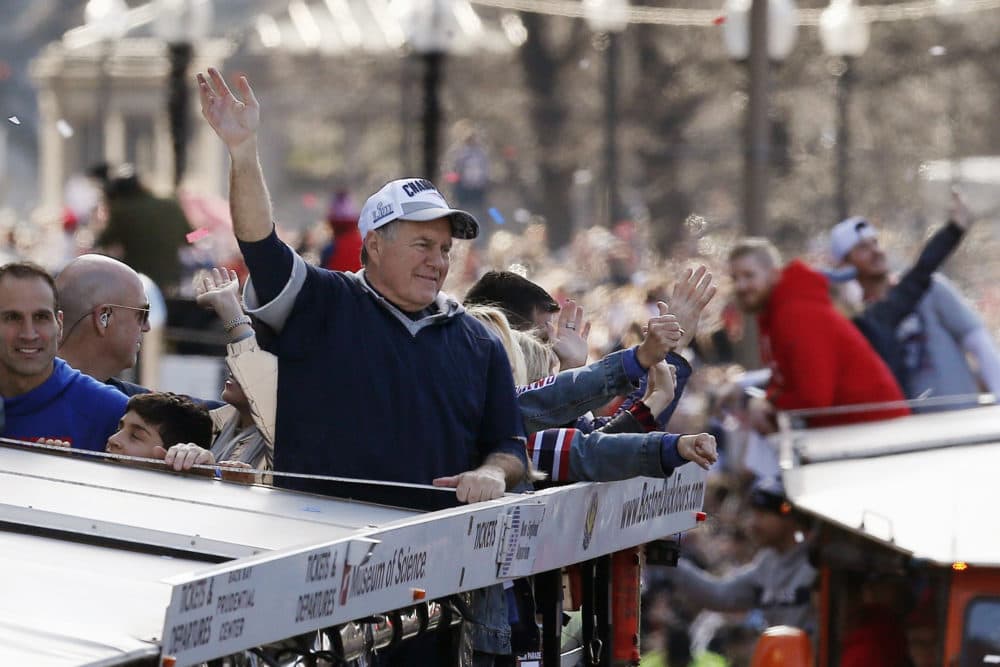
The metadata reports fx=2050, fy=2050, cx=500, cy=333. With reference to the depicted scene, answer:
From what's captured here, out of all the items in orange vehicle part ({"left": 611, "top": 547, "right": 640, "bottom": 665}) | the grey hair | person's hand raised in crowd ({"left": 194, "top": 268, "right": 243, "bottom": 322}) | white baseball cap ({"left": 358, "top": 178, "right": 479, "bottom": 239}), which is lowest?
orange vehicle part ({"left": 611, "top": 547, "right": 640, "bottom": 665})

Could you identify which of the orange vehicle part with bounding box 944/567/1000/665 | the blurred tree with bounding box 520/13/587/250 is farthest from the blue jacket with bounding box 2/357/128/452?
the blurred tree with bounding box 520/13/587/250

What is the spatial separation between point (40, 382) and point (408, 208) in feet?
4.58

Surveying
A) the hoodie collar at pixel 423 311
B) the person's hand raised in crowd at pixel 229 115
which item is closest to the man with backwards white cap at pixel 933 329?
the hoodie collar at pixel 423 311

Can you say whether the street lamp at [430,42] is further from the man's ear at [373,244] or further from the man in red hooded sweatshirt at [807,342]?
the man's ear at [373,244]

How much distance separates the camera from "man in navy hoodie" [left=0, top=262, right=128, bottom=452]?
5820mm

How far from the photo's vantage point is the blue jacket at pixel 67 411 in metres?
5.87

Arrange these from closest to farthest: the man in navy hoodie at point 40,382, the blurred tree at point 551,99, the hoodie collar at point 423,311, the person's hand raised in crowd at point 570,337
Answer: the hoodie collar at point 423,311, the man in navy hoodie at point 40,382, the person's hand raised in crowd at point 570,337, the blurred tree at point 551,99

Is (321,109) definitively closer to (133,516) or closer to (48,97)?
(48,97)

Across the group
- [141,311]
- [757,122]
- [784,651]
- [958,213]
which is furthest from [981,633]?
[757,122]

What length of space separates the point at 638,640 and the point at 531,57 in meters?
34.9

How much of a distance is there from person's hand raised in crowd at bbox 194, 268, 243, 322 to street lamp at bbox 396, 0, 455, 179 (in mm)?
10012

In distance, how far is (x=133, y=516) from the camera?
4395 millimetres

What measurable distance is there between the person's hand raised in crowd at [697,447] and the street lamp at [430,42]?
35.1ft

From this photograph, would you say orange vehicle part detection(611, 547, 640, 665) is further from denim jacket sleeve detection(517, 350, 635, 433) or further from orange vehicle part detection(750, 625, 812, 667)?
orange vehicle part detection(750, 625, 812, 667)
